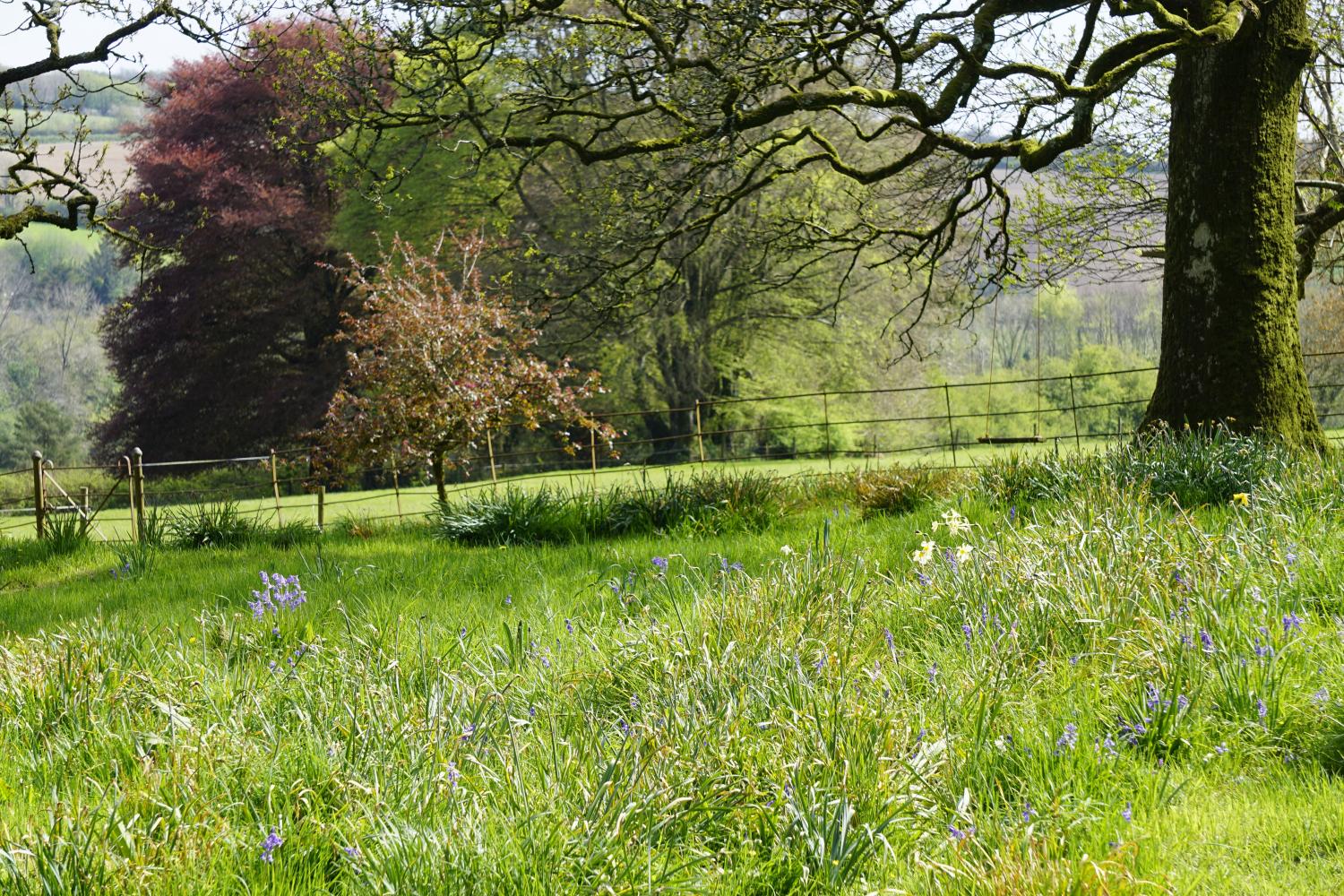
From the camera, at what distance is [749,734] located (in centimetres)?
330

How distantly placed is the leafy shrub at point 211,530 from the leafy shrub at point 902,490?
21.0 feet

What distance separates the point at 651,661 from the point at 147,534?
8847 mm

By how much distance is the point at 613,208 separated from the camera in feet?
36.5

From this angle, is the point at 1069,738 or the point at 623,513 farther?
the point at 623,513

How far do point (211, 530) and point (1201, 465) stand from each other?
9.41 metres

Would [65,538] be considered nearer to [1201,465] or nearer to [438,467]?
[438,467]

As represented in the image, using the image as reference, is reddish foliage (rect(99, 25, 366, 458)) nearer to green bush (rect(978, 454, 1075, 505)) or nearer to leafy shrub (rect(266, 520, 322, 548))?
leafy shrub (rect(266, 520, 322, 548))

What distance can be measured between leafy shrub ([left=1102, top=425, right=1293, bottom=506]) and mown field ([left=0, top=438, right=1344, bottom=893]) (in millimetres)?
1188

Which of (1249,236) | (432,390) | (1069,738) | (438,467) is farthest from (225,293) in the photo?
(1069,738)

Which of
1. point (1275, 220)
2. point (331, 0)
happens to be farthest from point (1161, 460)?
point (331, 0)

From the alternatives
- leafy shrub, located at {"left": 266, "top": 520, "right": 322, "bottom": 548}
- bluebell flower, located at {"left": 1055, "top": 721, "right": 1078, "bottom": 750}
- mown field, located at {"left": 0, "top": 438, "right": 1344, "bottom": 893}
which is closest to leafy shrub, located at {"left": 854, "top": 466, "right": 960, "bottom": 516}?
mown field, located at {"left": 0, "top": 438, "right": 1344, "bottom": 893}

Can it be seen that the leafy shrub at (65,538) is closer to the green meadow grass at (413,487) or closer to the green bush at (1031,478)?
the green meadow grass at (413,487)

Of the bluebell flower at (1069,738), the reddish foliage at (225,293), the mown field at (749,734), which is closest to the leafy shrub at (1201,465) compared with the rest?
the mown field at (749,734)

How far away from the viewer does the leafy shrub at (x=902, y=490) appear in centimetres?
917
